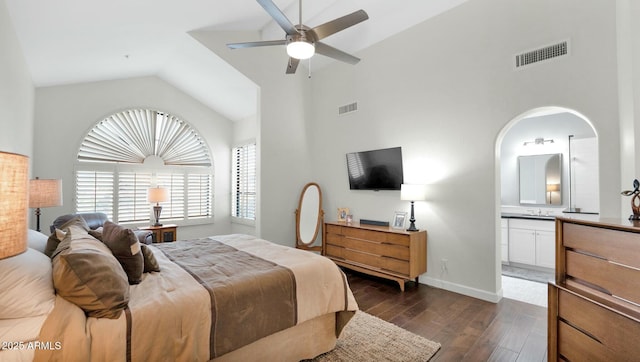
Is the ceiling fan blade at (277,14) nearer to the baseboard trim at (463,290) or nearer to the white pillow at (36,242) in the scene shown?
the white pillow at (36,242)

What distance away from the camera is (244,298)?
184 centimetres

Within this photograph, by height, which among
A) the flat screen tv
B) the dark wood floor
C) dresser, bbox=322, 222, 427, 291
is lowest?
the dark wood floor

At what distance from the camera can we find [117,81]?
5.19 meters

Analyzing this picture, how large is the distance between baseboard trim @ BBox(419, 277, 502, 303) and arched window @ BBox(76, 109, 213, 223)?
454 cm

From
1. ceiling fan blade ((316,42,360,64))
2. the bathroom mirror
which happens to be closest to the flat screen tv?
ceiling fan blade ((316,42,360,64))

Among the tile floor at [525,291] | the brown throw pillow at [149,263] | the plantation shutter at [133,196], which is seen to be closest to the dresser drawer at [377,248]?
the tile floor at [525,291]

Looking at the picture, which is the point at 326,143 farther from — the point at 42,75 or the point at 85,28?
the point at 42,75

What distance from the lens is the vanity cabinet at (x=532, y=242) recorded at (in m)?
4.41

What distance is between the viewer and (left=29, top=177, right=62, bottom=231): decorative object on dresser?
2.96m

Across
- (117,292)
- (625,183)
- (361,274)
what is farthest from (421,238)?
(117,292)

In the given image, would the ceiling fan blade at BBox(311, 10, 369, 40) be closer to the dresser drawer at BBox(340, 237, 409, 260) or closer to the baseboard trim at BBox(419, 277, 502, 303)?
the dresser drawer at BBox(340, 237, 409, 260)

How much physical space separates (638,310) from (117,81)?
6.84 metres

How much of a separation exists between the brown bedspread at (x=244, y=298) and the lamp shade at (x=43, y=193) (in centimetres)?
186

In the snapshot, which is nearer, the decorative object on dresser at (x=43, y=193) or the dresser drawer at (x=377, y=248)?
the decorative object on dresser at (x=43, y=193)
